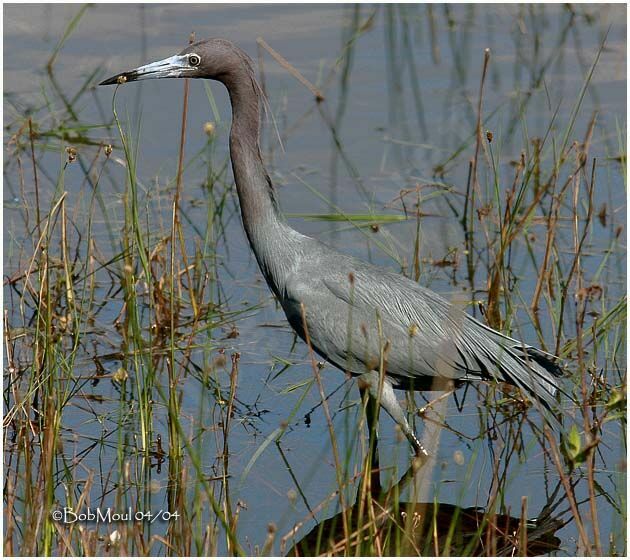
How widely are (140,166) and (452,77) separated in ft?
8.69

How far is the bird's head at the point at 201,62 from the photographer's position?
17.1 ft

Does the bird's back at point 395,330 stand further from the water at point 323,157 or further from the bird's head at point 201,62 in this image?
the bird's head at point 201,62

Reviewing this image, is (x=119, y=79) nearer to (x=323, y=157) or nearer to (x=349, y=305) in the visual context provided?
(x=349, y=305)

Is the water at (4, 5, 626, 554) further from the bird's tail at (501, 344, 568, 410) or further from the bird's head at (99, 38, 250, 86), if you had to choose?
the bird's head at (99, 38, 250, 86)

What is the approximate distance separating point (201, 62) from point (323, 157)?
2642 millimetres

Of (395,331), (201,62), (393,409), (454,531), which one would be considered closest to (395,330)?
(395,331)

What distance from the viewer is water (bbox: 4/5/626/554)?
4922 mm

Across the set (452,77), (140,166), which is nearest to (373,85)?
(452,77)

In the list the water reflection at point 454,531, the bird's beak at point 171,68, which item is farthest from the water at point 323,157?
the bird's beak at point 171,68

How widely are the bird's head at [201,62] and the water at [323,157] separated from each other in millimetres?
891

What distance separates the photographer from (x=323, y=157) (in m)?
7.81

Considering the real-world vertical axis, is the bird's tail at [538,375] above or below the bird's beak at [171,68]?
below

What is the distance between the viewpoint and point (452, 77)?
8.63 m

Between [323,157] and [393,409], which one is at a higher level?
[323,157]
